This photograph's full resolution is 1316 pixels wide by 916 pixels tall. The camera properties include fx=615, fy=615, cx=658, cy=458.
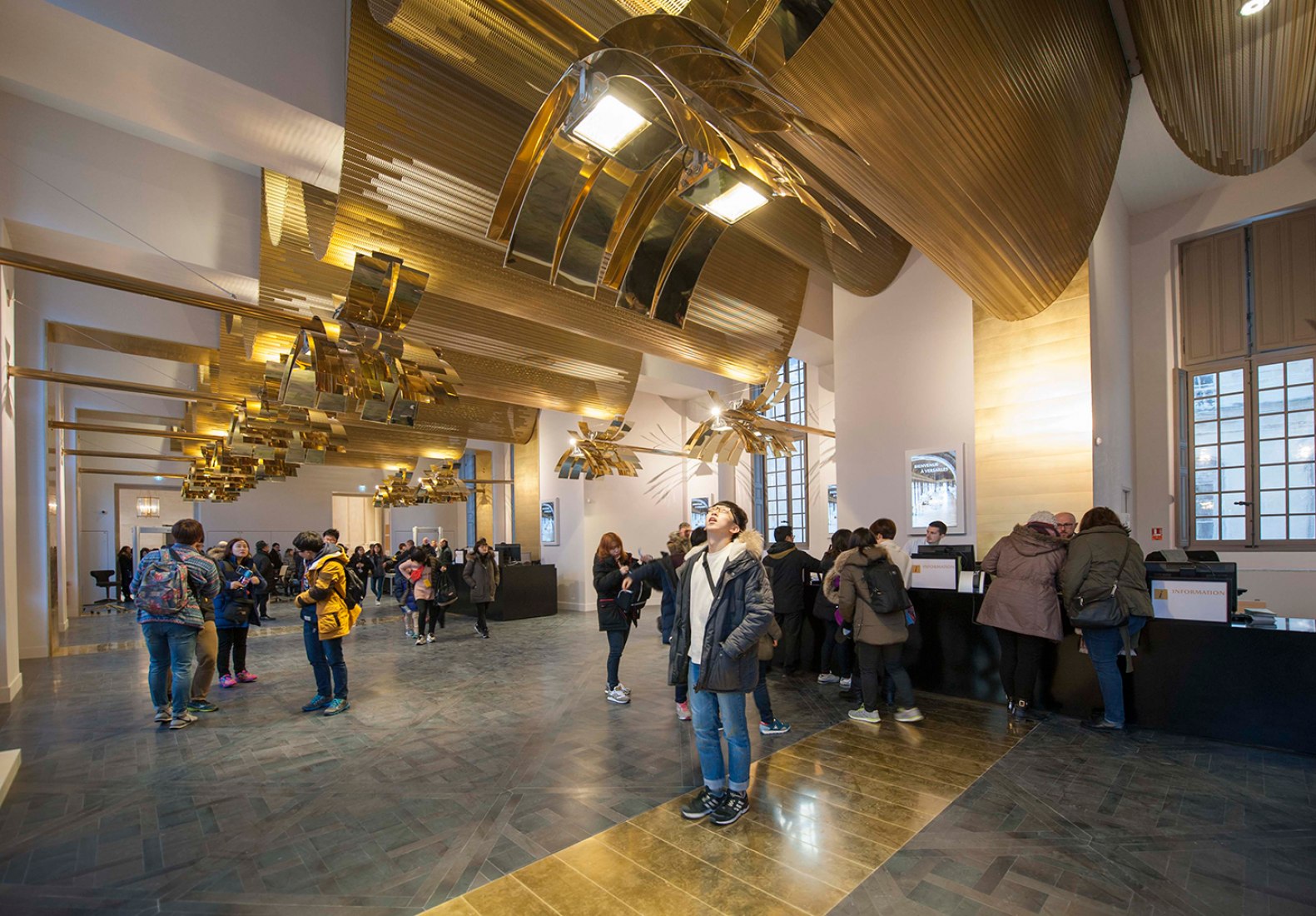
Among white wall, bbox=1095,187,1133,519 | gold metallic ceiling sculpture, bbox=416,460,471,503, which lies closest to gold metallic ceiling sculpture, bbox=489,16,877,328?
white wall, bbox=1095,187,1133,519

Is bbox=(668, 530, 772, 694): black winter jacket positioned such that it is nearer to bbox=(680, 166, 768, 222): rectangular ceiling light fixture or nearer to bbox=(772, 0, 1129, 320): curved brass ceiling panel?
bbox=(680, 166, 768, 222): rectangular ceiling light fixture

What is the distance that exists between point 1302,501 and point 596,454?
10100 mm

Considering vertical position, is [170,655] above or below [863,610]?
below

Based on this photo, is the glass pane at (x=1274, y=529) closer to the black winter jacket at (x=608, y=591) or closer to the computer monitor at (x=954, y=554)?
the computer monitor at (x=954, y=554)

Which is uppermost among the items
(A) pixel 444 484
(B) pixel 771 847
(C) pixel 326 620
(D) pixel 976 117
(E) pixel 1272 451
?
(D) pixel 976 117

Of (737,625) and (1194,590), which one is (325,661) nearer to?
(737,625)

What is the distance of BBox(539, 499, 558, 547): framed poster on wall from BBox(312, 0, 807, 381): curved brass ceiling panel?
7350mm

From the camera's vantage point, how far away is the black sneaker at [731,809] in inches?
123

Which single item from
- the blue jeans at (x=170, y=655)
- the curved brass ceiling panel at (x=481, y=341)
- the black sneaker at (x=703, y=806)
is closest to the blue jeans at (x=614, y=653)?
the black sneaker at (x=703, y=806)

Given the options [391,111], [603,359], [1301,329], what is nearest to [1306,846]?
[391,111]

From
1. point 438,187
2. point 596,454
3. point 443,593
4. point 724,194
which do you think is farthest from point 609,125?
point 596,454

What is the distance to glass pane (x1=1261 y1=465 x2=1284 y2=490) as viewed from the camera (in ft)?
25.8

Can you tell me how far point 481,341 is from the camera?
8672 mm

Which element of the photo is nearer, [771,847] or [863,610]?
[771,847]
